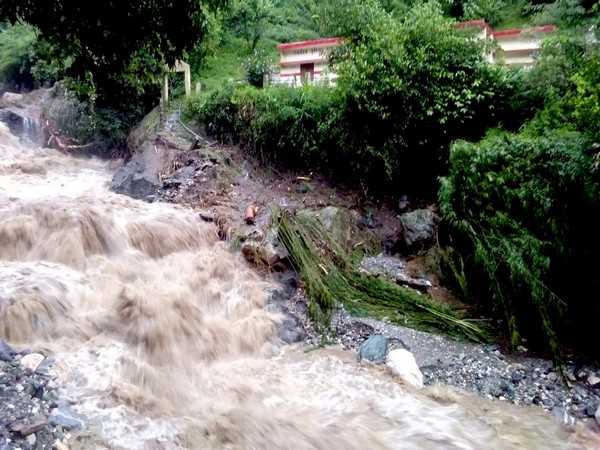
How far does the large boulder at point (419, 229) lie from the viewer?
20.1 ft

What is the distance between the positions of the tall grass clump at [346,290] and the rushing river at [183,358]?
627mm

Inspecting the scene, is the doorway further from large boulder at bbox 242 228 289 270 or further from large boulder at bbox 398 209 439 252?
large boulder at bbox 242 228 289 270

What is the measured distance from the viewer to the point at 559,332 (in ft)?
14.9

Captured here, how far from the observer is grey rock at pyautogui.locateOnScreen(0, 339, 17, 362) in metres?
3.64

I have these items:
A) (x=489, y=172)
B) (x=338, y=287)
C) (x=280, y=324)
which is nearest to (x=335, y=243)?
(x=338, y=287)

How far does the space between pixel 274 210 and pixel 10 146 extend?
9030 mm

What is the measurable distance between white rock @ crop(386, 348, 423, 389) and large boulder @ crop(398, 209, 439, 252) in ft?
6.35

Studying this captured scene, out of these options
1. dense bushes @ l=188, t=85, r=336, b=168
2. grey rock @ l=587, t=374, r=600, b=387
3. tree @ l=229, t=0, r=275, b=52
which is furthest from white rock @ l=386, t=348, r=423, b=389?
tree @ l=229, t=0, r=275, b=52

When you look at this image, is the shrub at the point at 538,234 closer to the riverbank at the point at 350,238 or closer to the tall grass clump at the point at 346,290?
the riverbank at the point at 350,238

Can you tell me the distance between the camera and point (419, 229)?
6.20 metres

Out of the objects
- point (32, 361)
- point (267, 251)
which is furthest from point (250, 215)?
point (32, 361)

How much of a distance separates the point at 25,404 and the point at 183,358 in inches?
58.3

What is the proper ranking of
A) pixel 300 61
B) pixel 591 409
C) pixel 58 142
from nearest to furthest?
pixel 591 409
pixel 58 142
pixel 300 61

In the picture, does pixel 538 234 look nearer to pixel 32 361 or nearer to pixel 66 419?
pixel 66 419
